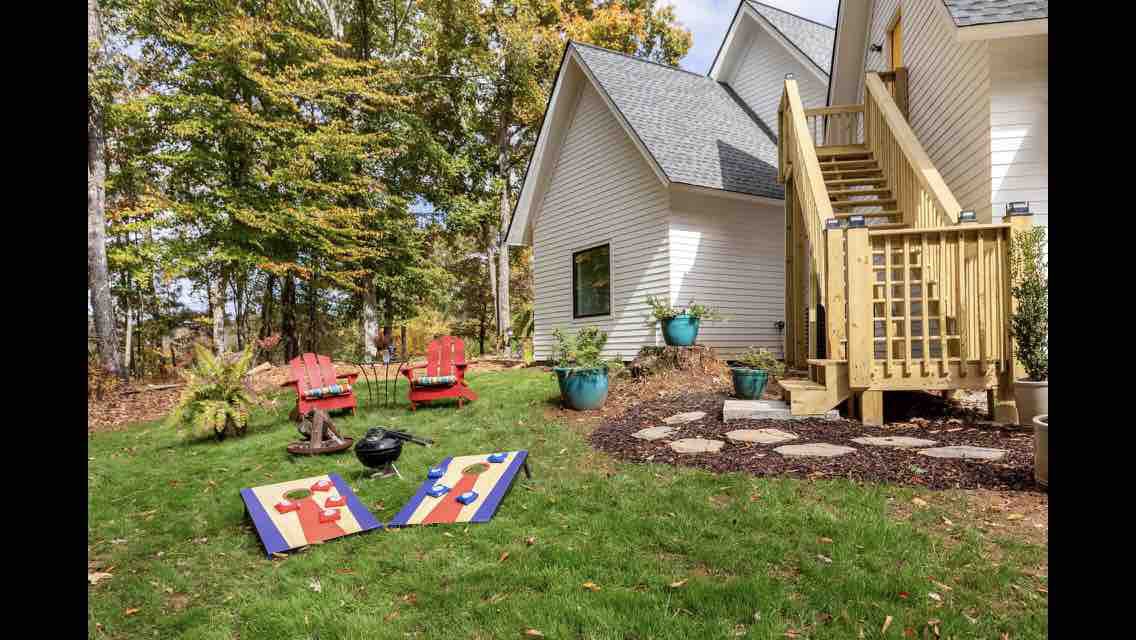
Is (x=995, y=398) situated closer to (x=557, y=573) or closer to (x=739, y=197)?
(x=557, y=573)

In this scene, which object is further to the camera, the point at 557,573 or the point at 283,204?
the point at 283,204

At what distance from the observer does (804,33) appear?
12867mm

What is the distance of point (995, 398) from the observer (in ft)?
15.9

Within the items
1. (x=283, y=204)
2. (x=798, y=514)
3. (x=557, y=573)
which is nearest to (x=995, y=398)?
(x=798, y=514)

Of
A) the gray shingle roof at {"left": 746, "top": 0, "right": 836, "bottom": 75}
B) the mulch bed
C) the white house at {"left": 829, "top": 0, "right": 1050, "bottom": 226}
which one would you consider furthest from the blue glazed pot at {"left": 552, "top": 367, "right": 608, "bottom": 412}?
the gray shingle roof at {"left": 746, "top": 0, "right": 836, "bottom": 75}

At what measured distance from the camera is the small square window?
1052 centimetres

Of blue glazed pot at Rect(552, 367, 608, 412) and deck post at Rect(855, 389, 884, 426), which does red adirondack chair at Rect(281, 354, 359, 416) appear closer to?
blue glazed pot at Rect(552, 367, 608, 412)

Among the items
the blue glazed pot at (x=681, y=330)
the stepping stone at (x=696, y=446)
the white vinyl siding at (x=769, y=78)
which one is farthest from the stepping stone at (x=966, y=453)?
the white vinyl siding at (x=769, y=78)

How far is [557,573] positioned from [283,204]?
13.4 metres

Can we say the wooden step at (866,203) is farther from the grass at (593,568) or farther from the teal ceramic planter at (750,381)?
the grass at (593,568)

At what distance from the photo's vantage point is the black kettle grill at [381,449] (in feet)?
13.3

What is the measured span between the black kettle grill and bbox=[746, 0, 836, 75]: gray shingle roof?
37.5 feet

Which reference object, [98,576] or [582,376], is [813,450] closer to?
[582,376]

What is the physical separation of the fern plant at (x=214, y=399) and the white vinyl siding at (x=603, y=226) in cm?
597
